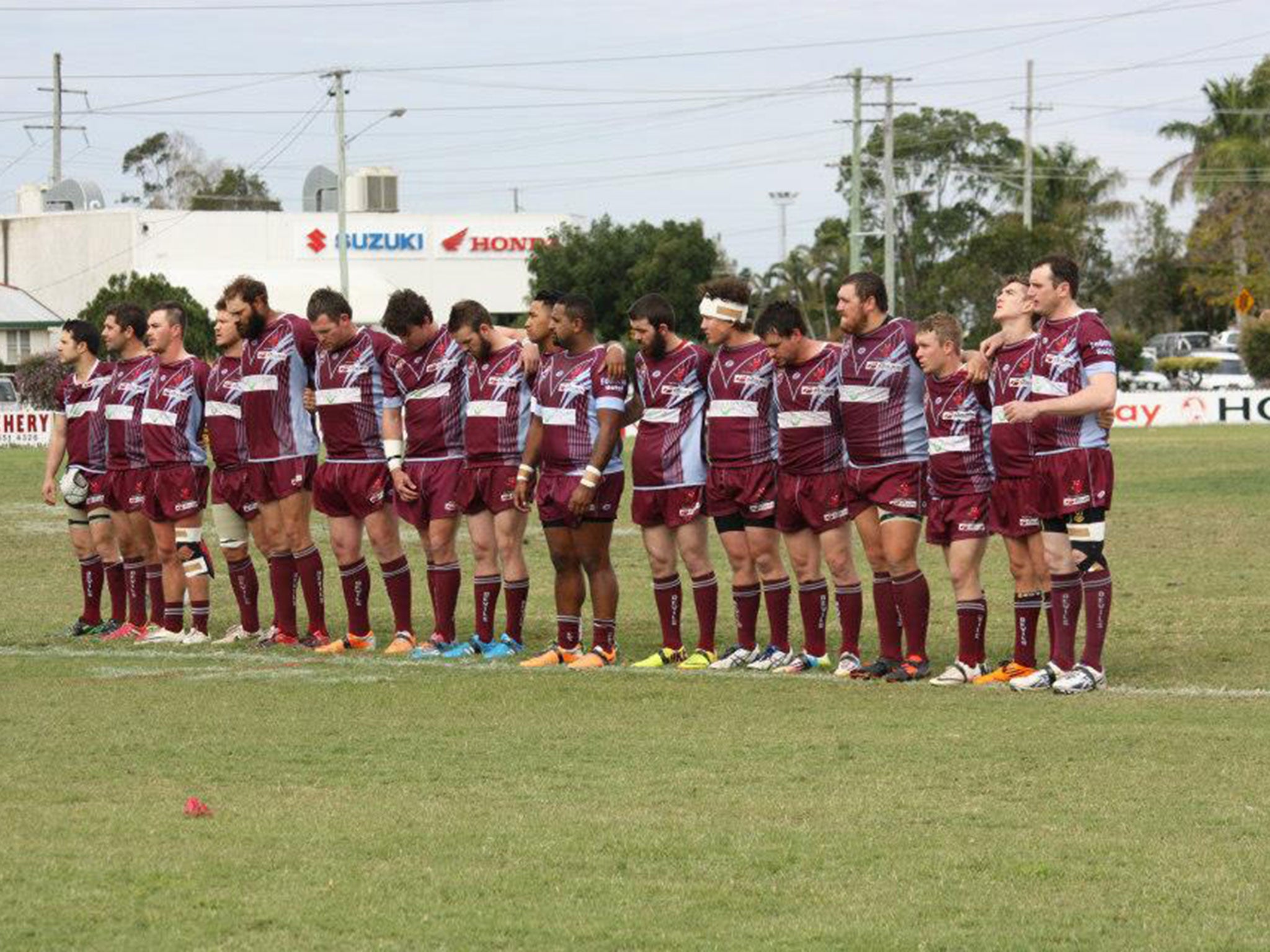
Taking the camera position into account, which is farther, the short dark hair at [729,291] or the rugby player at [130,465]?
the rugby player at [130,465]

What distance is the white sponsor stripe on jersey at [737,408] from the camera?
13.3 metres

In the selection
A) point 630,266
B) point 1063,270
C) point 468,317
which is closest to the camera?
point 1063,270

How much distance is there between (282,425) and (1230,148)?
7494cm

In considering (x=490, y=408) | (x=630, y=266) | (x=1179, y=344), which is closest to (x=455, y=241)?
(x=630, y=266)

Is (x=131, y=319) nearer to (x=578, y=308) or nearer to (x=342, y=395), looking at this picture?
(x=342, y=395)

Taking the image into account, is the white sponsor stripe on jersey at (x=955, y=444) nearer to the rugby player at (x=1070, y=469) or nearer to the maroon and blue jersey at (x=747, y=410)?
the rugby player at (x=1070, y=469)

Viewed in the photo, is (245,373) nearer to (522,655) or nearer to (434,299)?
(522,655)

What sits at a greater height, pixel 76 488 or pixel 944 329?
pixel 944 329

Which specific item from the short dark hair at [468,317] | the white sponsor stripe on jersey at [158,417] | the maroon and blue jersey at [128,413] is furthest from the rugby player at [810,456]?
the maroon and blue jersey at [128,413]

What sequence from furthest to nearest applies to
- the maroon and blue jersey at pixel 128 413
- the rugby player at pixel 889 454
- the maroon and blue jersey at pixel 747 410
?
the maroon and blue jersey at pixel 128 413 → the maroon and blue jersey at pixel 747 410 → the rugby player at pixel 889 454

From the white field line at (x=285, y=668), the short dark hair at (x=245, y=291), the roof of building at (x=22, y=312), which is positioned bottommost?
the white field line at (x=285, y=668)

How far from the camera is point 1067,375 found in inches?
475

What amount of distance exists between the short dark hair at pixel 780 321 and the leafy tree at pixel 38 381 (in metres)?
49.7

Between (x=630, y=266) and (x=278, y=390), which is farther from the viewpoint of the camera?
(x=630, y=266)
